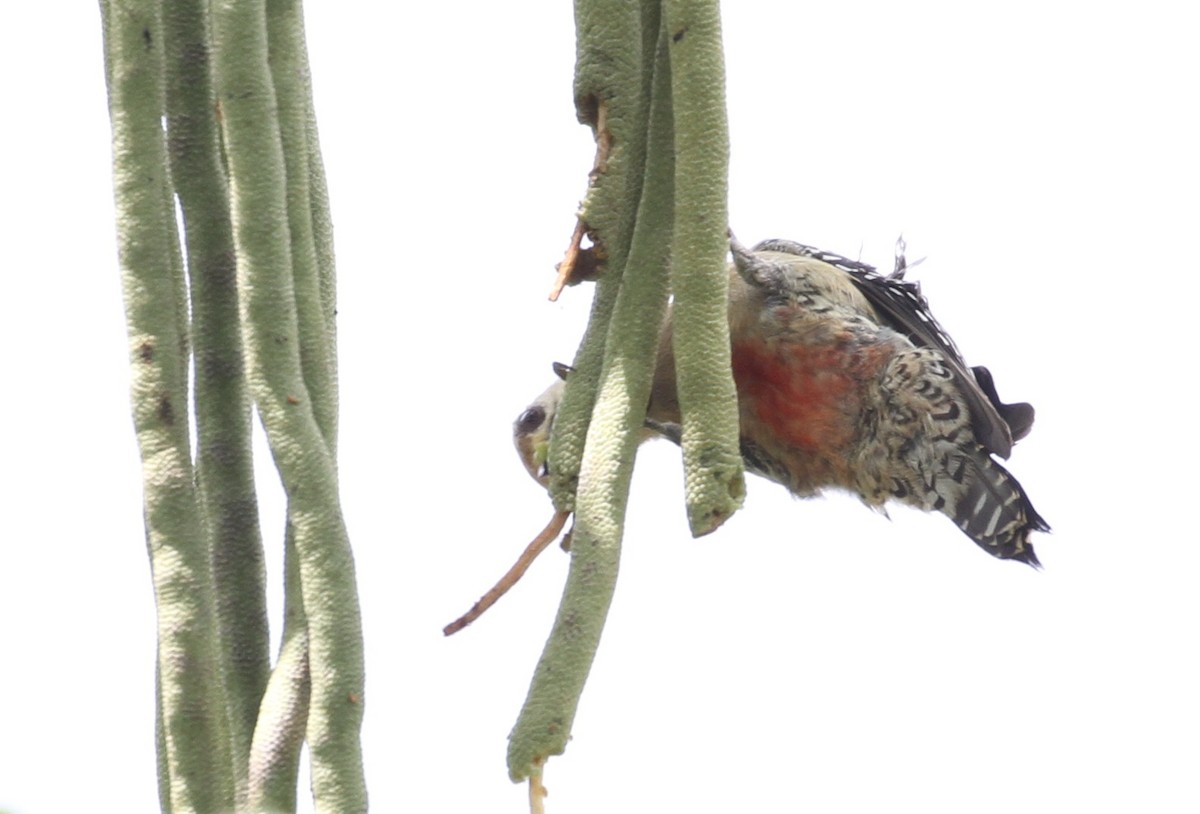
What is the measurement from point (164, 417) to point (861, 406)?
2782 millimetres

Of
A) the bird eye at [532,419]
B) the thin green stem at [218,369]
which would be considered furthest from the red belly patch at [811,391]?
the thin green stem at [218,369]

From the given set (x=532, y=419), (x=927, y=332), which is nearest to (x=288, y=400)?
(x=927, y=332)

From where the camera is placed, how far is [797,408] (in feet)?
14.3

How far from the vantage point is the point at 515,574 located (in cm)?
221

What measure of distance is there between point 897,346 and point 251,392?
112 inches

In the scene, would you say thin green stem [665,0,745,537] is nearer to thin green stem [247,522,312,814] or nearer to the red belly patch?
thin green stem [247,522,312,814]

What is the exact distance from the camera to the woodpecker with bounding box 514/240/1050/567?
427 centimetres

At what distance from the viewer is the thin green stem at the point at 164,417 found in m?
1.86

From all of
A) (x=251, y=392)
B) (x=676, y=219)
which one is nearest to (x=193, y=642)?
(x=251, y=392)

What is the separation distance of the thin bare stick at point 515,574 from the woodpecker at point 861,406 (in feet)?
6.52

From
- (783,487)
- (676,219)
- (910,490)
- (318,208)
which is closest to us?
(676,219)

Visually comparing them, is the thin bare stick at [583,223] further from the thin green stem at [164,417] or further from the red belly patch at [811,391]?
the red belly patch at [811,391]

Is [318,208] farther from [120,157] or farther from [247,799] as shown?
[247,799]

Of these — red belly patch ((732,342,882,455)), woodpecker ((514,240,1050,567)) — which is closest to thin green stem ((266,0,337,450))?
woodpecker ((514,240,1050,567))
